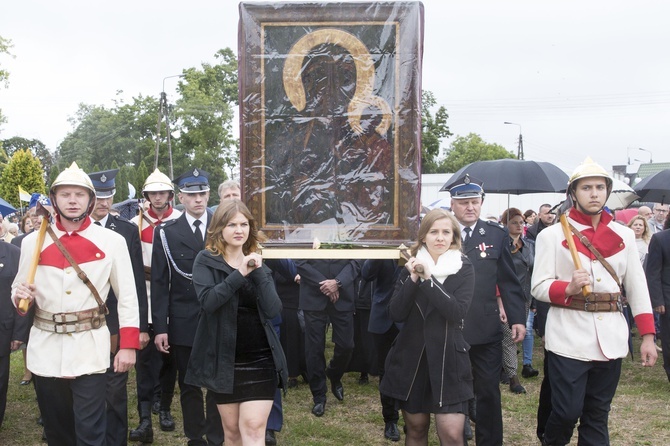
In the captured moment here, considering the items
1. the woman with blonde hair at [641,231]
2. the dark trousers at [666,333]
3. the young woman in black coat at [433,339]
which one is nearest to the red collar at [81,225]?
the young woman in black coat at [433,339]

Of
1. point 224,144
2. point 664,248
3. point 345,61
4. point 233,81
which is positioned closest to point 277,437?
point 345,61

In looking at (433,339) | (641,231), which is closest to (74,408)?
(433,339)

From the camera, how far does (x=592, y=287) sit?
5.16 metres

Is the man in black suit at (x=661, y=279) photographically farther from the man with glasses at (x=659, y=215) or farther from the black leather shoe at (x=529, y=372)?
the man with glasses at (x=659, y=215)

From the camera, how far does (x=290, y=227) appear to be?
506cm

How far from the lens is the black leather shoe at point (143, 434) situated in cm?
648

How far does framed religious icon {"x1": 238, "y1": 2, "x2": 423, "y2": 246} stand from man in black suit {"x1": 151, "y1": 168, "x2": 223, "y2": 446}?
1.32 metres

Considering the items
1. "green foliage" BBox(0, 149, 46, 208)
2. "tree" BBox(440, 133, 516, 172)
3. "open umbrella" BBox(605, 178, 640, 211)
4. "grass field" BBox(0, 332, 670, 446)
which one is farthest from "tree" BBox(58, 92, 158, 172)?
"grass field" BBox(0, 332, 670, 446)

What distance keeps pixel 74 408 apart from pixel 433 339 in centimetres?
232

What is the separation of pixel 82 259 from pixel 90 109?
253ft

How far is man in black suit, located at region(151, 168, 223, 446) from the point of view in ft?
19.7

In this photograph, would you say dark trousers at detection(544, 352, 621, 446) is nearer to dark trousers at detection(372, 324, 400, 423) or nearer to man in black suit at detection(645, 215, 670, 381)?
dark trousers at detection(372, 324, 400, 423)

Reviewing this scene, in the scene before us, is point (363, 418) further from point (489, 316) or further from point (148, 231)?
point (148, 231)

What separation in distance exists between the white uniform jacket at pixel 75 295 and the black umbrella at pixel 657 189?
9895 millimetres
